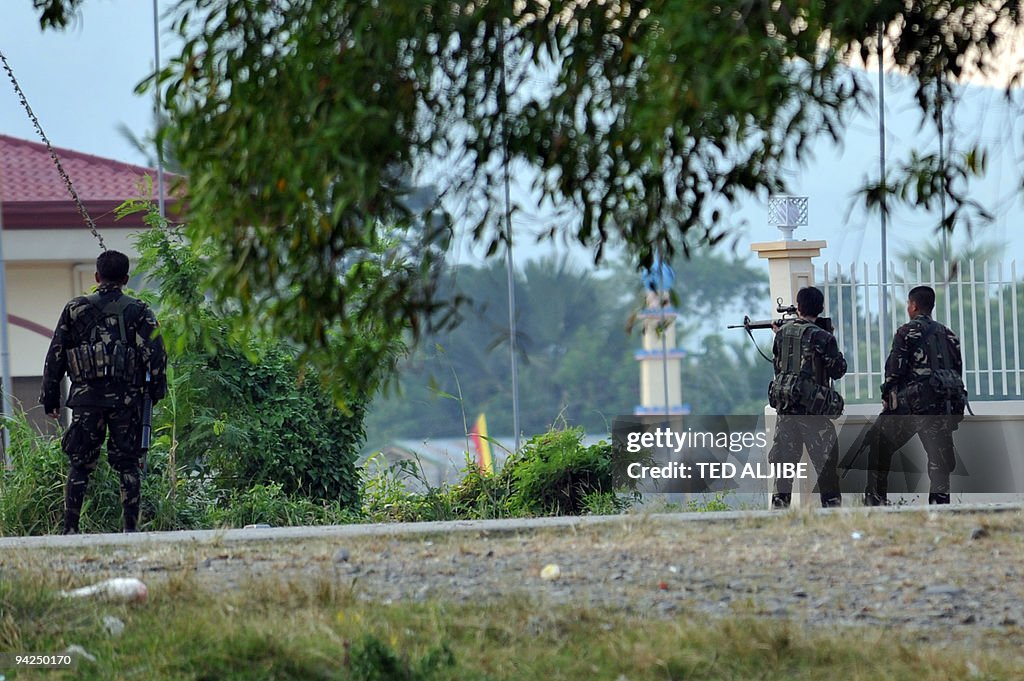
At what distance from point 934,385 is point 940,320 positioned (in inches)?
89.9

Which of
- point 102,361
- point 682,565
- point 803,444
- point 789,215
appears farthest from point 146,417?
point 789,215

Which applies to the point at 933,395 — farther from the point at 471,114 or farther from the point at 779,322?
the point at 471,114

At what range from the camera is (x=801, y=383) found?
943 cm

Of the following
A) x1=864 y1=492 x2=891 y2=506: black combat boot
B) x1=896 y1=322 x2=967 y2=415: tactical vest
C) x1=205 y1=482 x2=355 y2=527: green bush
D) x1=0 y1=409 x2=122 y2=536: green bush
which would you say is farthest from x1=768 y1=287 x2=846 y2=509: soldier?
x1=0 y1=409 x2=122 y2=536: green bush

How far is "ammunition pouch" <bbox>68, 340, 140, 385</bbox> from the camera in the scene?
8.20 metres

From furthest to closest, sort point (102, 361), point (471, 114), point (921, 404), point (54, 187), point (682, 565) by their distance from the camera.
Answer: point (54, 187) → point (921, 404) → point (102, 361) → point (682, 565) → point (471, 114)

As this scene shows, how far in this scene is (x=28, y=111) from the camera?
34.1 ft

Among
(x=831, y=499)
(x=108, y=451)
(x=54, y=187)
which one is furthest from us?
(x=54, y=187)

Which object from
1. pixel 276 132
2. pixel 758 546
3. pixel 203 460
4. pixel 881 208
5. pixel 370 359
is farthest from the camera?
pixel 203 460

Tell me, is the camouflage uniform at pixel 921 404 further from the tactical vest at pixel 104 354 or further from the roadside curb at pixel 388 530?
the tactical vest at pixel 104 354

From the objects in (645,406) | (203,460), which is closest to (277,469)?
(203,460)

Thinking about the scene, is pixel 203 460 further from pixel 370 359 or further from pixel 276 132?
pixel 276 132

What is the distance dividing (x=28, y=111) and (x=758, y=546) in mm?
6459

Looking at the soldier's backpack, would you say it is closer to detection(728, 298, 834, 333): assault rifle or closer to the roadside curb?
detection(728, 298, 834, 333): assault rifle
